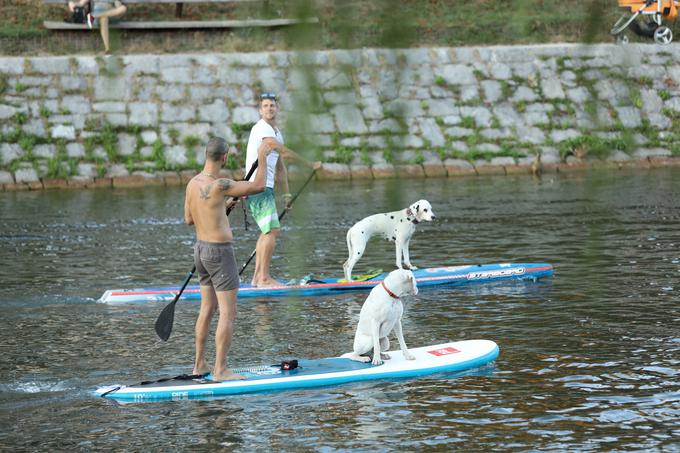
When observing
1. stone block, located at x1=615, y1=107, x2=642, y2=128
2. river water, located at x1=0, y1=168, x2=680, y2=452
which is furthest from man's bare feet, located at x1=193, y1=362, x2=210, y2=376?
stone block, located at x1=615, y1=107, x2=642, y2=128

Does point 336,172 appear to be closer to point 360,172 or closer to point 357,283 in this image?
point 360,172

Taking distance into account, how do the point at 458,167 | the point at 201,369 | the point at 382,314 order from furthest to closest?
1. the point at 458,167
2. the point at 382,314
3. the point at 201,369

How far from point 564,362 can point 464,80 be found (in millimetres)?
16899

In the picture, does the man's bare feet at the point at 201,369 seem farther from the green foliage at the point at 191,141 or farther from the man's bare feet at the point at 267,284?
the green foliage at the point at 191,141

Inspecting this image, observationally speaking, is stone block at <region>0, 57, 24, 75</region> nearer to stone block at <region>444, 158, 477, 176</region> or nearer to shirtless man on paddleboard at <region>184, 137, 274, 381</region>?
stone block at <region>444, 158, 477, 176</region>

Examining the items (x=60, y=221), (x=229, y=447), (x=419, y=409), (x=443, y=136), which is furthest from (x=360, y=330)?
(x=443, y=136)

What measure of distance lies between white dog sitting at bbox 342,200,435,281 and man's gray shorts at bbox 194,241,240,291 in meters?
A: 4.55

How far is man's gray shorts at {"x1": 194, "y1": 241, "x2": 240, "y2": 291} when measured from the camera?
26.4 feet

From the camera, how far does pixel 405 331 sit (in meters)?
10.3

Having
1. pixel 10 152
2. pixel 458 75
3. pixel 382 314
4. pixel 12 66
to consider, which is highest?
pixel 12 66

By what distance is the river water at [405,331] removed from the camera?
286 inches

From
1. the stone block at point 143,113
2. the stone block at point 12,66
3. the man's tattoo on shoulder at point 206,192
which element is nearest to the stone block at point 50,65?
the stone block at point 12,66

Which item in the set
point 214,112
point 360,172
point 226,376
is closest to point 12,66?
point 214,112

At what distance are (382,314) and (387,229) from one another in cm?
437
